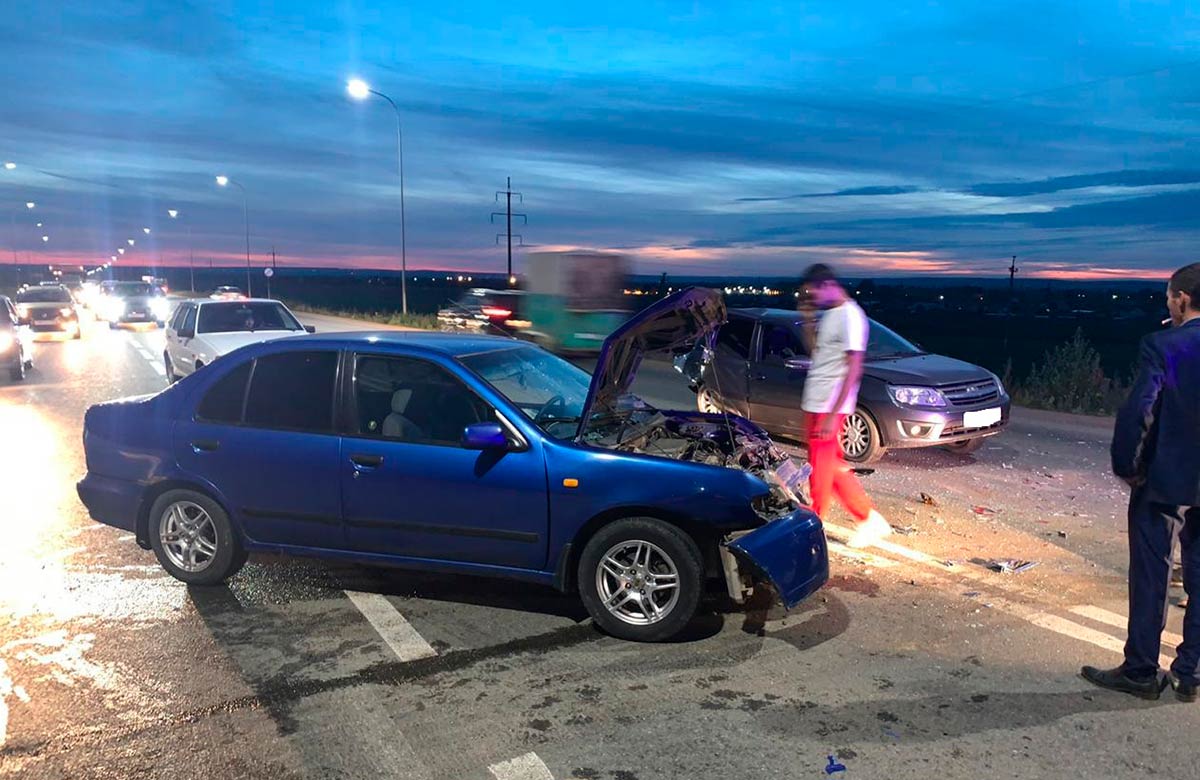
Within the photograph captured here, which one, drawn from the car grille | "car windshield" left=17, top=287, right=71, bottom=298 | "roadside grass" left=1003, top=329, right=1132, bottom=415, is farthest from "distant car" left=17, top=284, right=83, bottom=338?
the car grille

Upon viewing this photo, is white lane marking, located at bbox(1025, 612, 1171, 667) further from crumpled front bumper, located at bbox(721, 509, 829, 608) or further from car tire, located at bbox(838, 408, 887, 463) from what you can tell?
car tire, located at bbox(838, 408, 887, 463)

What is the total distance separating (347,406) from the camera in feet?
15.8

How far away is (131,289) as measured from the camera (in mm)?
32594

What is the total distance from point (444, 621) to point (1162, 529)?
136 inches

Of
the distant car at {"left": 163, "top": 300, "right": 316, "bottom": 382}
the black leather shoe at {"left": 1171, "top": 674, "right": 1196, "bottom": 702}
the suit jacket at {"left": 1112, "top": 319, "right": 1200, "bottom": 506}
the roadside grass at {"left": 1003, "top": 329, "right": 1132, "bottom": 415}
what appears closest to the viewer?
the suit jacket at {"left": 1112, "top": 319, "right": 1200, "bottom": 506}

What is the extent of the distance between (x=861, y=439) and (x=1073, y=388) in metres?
6.92

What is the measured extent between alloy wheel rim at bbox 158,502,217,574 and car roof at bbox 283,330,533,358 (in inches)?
46.0

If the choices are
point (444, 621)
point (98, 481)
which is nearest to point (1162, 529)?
point (444, 621)

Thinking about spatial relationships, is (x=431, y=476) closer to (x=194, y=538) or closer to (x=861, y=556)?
(x=194, y=538)

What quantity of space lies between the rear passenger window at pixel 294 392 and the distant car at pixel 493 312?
14.7m

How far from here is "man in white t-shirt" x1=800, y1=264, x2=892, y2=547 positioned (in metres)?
5.90

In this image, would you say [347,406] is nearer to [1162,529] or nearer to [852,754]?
[852,754]

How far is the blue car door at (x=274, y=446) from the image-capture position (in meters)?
4.79

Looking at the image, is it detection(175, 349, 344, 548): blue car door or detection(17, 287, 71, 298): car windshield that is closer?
detection(175, 349, 344, 548): blue car door
